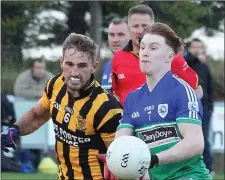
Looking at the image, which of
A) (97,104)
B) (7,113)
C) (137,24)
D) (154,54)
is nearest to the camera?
(154,54)

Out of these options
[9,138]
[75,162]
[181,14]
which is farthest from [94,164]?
[181,14]

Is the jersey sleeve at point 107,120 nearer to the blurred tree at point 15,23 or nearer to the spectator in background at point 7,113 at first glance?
the spectator in background at point 7,113

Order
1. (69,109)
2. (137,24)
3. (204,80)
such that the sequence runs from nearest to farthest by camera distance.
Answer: (69,109) → (137,24) → (204,80)

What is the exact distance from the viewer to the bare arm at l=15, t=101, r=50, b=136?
653cm

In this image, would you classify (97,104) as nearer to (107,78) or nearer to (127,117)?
(127,117)

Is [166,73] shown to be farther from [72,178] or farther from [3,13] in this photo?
[3,13]

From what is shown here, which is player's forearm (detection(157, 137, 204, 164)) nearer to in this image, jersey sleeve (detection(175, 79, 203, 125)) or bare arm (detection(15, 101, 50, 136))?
jersey sleeve (detection(175, 79, 203, 125))

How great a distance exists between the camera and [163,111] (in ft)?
17.1

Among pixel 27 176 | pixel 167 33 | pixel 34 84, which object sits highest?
pixel 167 33

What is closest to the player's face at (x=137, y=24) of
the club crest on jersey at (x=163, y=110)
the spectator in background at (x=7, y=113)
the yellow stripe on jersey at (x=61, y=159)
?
the yellow stripe on jersey at (x=61, y=159)

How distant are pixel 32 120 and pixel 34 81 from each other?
7.99 metres

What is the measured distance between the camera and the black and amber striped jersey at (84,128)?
600 cm

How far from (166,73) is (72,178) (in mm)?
1266

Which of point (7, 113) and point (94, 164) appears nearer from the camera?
point (94, 164)
